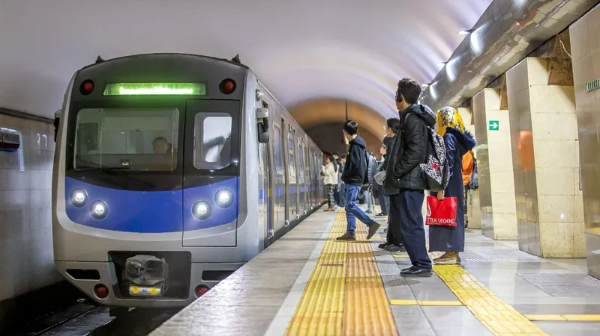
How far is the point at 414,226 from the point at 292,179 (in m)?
5.75

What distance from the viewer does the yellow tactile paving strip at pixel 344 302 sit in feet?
11.0

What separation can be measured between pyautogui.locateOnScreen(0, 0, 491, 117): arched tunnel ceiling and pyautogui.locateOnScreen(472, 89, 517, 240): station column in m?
1.38

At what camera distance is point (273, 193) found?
24.6 ft

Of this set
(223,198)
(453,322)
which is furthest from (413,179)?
(223,198)

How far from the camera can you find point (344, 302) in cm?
408

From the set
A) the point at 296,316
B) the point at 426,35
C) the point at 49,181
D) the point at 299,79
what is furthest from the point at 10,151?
the point at 299,79

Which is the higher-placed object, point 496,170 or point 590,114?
point 590,114

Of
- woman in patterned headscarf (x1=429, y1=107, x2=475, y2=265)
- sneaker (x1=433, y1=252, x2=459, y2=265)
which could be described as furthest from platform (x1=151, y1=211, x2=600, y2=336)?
woman in patterned headscarf (x1=429, y1=107, x2=475, y2=265)

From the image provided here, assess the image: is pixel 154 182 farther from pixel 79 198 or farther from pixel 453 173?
pixel 453 173

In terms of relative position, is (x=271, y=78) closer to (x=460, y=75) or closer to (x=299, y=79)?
(x=299, y=79)

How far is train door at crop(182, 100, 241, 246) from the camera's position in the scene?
550cm

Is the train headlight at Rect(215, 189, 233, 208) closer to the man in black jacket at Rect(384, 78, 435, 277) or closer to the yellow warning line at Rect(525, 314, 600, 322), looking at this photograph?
the man in black jacket at Rect(384, 78, 435, 277)

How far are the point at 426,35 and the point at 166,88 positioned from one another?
6157mm

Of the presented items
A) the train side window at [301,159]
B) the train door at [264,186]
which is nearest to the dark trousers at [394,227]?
the train door at [264,186]
